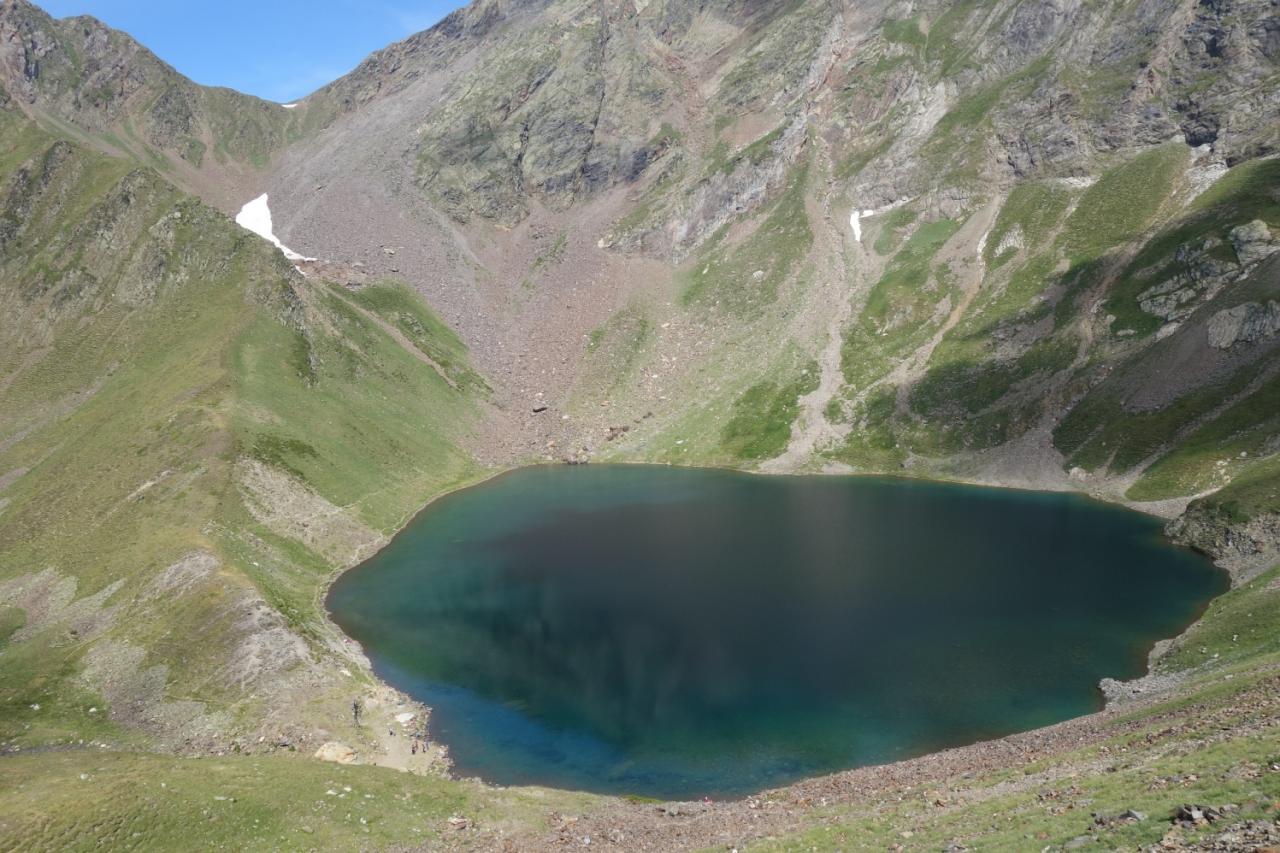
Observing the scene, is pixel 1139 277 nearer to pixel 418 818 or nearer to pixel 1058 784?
pixel 1058 784

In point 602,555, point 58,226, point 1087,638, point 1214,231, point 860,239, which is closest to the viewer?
point 1087,638

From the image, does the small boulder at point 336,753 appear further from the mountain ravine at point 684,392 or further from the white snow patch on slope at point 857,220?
the white snow patch on slope at point 857,220

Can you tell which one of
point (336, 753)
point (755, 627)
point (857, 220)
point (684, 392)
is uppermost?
point (857, 220)

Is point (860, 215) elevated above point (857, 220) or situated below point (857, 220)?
above

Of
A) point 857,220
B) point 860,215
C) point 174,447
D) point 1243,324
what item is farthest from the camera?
point 860,215

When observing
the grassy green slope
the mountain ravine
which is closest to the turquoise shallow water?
the mountain ravine

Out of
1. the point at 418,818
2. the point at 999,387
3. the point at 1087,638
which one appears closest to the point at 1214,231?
the point at 999,387

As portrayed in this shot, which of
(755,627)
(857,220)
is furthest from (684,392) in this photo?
(755,627)

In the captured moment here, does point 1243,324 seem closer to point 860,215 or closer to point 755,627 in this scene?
point 755,627

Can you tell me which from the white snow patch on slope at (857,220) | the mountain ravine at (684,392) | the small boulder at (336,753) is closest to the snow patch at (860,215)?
the white snow patch on slope at (857,220)
